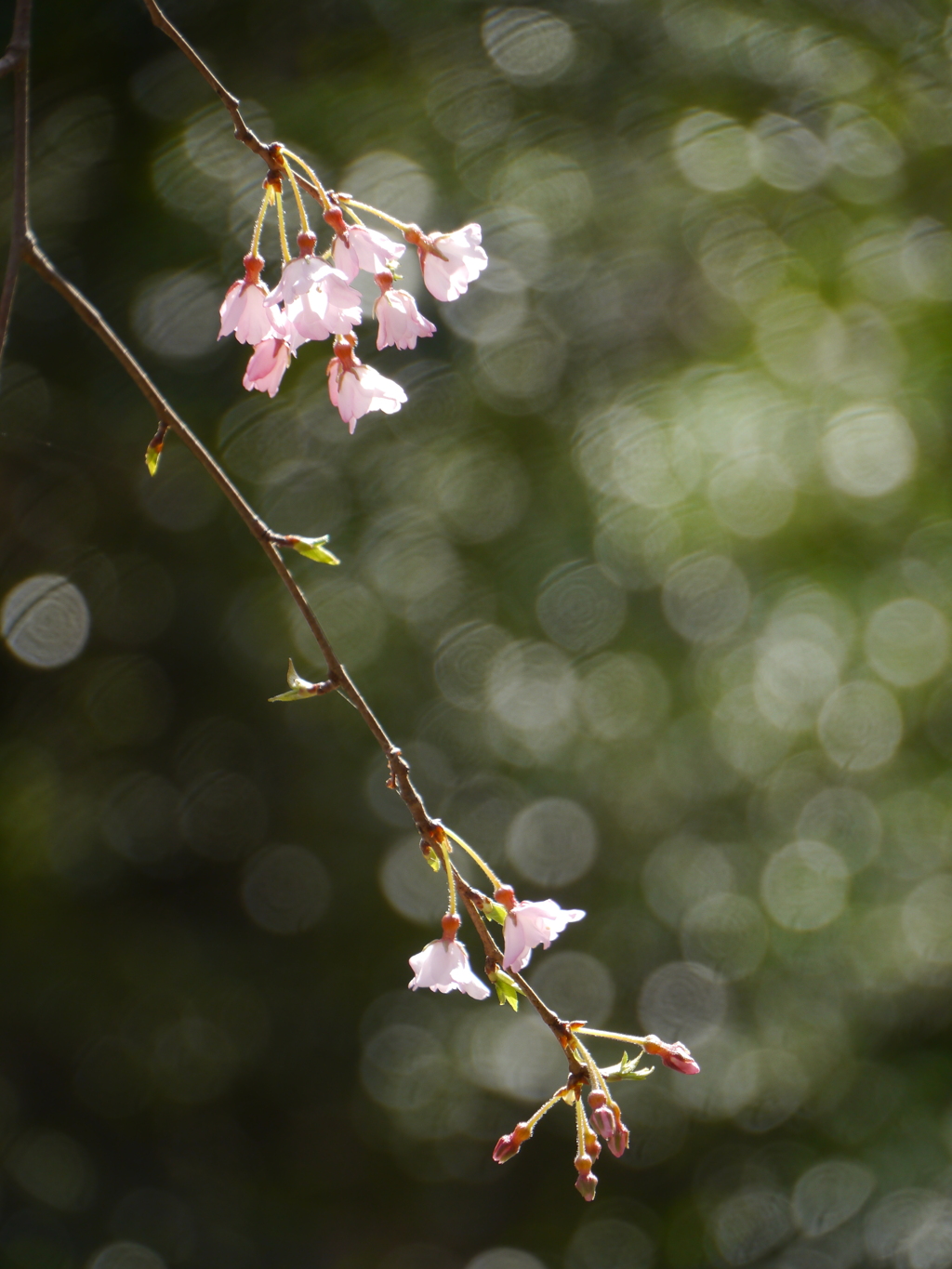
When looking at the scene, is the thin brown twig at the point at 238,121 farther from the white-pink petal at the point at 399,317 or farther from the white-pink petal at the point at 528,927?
the white-pink petal at the point at 528,927

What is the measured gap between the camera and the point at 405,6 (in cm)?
212

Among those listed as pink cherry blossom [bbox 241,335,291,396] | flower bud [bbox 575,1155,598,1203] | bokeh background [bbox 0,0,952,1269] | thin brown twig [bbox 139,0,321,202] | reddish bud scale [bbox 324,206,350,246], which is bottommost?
bokeh background [bbox 0,0,952,1269]

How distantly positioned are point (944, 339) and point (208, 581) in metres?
1.64

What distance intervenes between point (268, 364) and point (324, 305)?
74 mm

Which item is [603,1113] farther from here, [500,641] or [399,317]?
[500,641]

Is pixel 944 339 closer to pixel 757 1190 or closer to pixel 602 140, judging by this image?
pixel 602 140

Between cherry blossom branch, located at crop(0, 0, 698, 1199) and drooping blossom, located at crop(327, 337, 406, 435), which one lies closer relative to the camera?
cherry blossom branch, located at crop(0, 0, 698, 1199)

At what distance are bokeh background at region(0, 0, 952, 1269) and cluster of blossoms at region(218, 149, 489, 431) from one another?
1.43 m

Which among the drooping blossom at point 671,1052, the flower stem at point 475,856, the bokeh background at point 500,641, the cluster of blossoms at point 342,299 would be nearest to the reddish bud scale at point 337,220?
the cluster of blossoms at point 342,299

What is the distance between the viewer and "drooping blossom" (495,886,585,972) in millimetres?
519

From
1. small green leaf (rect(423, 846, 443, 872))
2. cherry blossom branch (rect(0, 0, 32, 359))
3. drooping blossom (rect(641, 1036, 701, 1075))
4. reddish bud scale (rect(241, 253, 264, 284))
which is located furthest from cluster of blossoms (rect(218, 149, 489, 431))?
drooping blossom (rect(641, 1036, 701, 1075))

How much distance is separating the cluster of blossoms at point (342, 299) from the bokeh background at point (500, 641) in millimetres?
1426

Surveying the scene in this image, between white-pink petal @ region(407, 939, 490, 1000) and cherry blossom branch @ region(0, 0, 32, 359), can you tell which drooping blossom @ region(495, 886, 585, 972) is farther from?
cherry blossom branch @ region(0, 0, 32, 359)

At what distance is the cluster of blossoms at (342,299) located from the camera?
1.67 feet
